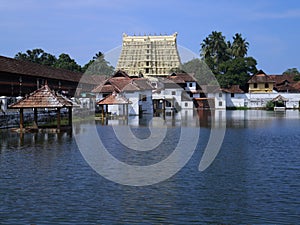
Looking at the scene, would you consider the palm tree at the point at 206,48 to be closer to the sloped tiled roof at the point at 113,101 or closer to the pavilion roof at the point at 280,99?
the pavilion roof at the point at 280,99

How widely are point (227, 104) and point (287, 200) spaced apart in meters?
66.4

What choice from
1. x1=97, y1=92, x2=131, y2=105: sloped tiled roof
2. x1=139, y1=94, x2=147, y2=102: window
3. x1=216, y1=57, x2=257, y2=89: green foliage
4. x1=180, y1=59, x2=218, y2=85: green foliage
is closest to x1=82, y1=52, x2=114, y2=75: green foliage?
x1=180, y1=59, x2=218, y2=85: green foliage

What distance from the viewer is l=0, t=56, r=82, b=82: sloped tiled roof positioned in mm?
42556

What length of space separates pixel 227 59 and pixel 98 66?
24.1 meters

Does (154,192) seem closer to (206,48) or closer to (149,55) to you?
(206,48)

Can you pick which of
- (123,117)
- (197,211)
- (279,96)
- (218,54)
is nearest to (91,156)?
(197,211)

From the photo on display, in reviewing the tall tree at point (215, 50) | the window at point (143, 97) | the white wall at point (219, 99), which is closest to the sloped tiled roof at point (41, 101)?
the window at point (143, 97)

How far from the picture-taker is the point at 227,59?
293ft

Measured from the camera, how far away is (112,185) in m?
13.8

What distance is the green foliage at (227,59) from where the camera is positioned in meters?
79.6

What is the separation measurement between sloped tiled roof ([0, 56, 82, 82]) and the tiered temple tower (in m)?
54.6

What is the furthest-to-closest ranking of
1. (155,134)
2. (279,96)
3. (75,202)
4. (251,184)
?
1. (279,96)
2. (155,134)
3. (251,184)
4. (75,202)

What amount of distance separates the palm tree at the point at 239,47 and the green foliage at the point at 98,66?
23584 mm

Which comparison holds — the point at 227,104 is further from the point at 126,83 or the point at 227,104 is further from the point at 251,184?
the point at 251,184
